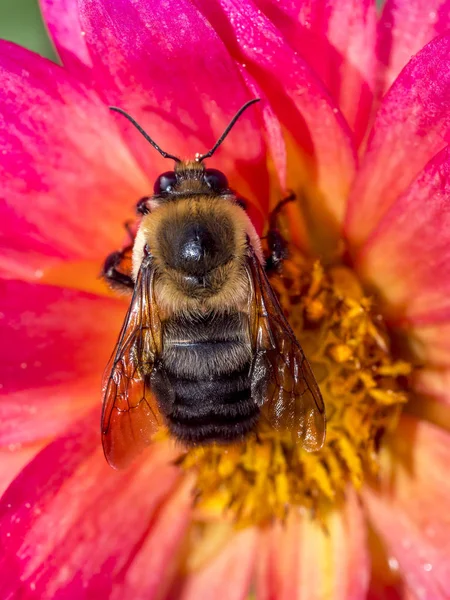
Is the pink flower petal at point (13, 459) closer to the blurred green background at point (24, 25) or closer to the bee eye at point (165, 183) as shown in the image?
the bee eye at point (165, 183)

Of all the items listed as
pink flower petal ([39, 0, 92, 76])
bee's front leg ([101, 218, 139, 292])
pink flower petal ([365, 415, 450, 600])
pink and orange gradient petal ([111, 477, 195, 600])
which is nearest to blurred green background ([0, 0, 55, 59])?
pink flower petal ([39, 0, 92, 76])

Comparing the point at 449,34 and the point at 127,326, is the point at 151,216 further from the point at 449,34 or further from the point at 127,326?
the point at 449,34

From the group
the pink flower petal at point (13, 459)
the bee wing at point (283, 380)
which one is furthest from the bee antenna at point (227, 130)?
the pink flower petal at point (13, 459)

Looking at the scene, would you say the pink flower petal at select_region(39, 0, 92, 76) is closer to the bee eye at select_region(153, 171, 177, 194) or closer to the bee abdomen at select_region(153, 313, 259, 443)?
the bee eye at select_region(153, 171, 177, 194)

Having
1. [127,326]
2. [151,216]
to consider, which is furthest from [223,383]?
[151,216]

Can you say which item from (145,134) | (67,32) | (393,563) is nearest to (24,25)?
(67,32)

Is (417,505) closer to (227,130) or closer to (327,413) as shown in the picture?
(327,413)
